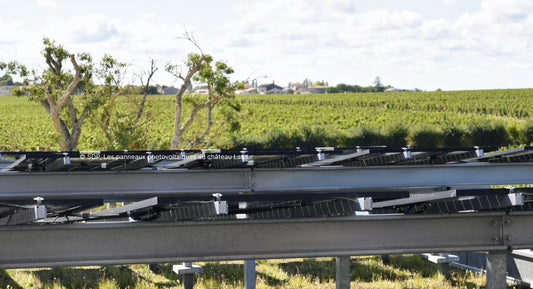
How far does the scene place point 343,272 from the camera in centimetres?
671

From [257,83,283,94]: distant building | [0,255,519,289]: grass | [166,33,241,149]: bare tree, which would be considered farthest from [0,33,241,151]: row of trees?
[257,83,283,94]: distant building

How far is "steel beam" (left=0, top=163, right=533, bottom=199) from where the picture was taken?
970 cm

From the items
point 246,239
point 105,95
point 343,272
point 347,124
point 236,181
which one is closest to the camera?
point 246,239

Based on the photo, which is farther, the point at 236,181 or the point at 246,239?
the point at 236,181

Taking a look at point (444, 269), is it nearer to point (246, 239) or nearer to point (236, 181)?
point (236, 181)

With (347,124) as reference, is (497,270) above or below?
below

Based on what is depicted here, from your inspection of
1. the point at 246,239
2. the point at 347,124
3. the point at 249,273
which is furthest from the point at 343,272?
the point at 347,124

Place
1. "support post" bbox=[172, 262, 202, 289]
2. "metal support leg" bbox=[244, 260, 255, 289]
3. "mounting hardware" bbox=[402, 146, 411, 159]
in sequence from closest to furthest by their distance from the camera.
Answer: "metal support leg" bbox=[244, 260, 255, 289], "support post" bbox=[172, 262, 202, 289], "mounting hardware" bbox=[402, 146, 411, 159]

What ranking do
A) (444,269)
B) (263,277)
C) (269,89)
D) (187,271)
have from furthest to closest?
(269,89) → (444,269) → (263,277) → (187,271)

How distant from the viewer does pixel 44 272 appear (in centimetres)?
1095

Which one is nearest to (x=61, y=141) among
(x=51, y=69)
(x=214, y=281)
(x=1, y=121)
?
(x=51, y=69)

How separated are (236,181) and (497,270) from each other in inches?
185

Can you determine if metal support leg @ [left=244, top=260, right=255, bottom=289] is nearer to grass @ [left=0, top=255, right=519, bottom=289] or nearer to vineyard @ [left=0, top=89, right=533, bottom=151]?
grass @ [left=0, top=255, right=519, bottom=289]

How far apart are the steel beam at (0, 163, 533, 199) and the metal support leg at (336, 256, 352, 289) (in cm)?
300
